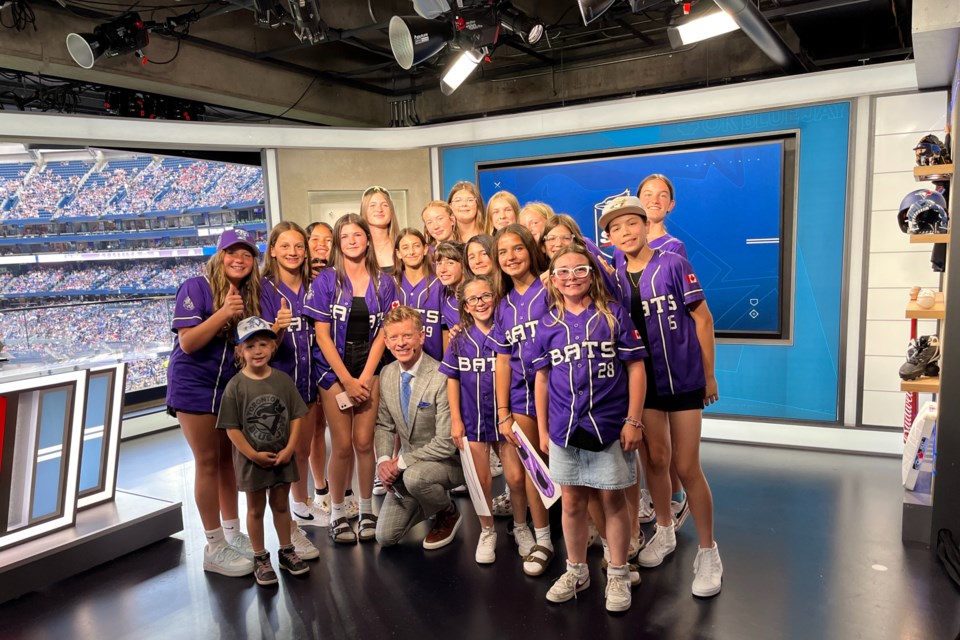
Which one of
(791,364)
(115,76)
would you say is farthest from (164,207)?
(791,364)

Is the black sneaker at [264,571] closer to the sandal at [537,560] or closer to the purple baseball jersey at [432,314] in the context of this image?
the sandal at [537,560]

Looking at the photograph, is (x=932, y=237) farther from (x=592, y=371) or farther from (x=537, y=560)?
(x=537, y=560)

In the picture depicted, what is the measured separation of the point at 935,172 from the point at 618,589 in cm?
244

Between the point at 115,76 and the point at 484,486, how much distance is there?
5781 millimetres

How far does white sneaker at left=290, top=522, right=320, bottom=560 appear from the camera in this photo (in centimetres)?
313

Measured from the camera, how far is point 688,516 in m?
3.55

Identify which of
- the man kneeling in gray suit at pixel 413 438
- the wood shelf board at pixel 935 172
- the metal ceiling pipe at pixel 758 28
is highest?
the metal ceiling pipe at pixel 758 28

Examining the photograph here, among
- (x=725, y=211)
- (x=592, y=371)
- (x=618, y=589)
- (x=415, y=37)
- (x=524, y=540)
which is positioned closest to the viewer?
(x=592, y=371)

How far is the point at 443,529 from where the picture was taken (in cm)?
333

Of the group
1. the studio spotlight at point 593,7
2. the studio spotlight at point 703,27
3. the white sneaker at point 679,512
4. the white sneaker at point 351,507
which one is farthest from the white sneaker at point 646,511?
the studio spotlight at point 703,27

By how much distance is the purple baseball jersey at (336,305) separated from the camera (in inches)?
129

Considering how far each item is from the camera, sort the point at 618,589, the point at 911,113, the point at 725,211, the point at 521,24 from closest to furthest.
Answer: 1. the point at 618,589
2. the point at 911,113
3. the point at 725,211
4. the point at 521,24

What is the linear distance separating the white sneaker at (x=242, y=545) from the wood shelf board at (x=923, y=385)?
319 cm

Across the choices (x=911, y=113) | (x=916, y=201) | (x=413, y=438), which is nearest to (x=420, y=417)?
(x=413, y=438)
